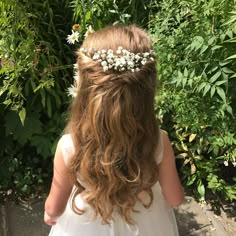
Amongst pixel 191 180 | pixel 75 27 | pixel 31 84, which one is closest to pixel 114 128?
pixel 75 27

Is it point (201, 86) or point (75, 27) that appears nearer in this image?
point (201, 86)

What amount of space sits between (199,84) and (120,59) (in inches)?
44.6

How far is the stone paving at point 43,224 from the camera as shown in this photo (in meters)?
3.01

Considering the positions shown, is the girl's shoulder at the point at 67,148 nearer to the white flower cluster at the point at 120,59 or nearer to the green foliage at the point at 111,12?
the white flower cluster at the point at 120,59

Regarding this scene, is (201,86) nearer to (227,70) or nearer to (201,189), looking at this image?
(227,70)

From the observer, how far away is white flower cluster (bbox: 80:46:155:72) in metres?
1.61

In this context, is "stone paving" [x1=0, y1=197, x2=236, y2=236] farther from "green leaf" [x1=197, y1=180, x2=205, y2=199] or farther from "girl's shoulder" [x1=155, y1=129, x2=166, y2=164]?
"girl's shoulder" [x1=155, y1=129, x2=166, y2=164]

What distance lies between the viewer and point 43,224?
3.06 metres

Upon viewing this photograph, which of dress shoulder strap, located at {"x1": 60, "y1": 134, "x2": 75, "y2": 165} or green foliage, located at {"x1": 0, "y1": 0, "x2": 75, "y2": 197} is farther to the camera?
green foliage, located at {"x1": 0, "y1": 0, "x2": 75, "y2": 197}

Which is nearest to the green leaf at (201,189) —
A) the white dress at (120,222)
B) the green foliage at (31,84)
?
the white dress at (120,222)

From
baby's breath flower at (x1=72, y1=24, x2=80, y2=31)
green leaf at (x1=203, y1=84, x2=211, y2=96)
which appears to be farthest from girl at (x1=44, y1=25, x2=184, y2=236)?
baby's breath flower at (x1=72, y1=24, x2=80, y2=31)

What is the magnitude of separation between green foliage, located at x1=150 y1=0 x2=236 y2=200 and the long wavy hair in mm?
870

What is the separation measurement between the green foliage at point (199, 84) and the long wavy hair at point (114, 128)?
2.86 feet

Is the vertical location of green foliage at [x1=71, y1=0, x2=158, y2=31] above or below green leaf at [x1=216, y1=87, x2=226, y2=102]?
above
